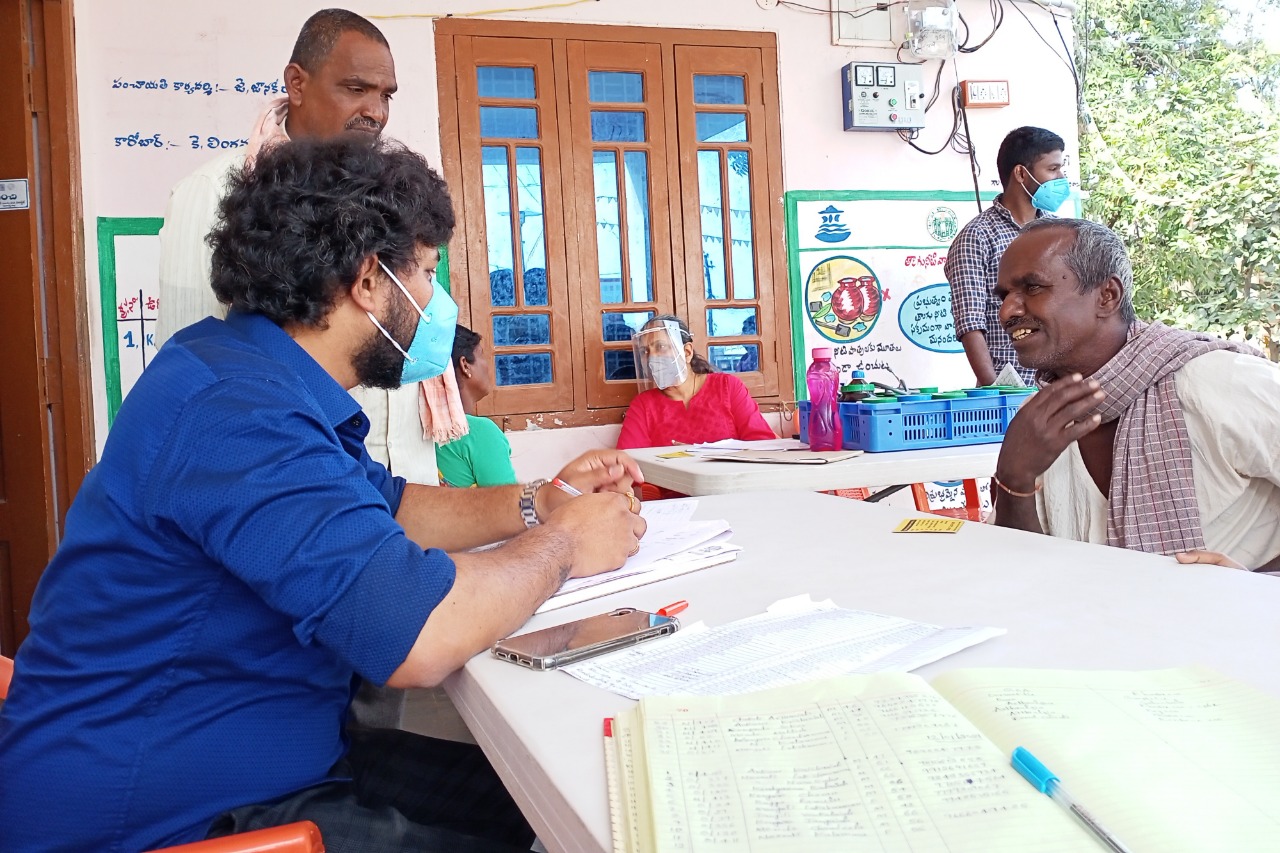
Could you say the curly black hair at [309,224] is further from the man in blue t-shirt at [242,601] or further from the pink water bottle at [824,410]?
the pink water bottle at [824,410]

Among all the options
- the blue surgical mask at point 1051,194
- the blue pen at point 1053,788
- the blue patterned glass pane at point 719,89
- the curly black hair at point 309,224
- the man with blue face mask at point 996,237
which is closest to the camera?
the blue pen at point 1053,788

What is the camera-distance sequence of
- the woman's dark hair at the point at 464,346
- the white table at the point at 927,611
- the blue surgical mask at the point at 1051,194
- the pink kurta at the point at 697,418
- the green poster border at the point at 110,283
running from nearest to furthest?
the white table at the point at 927,611
the woman's dark hair at the point at 464,346
the green poster border at the point at 110,283
the blue surgical mask at the point at 1051,194
the pink kurta at the point at 697,418

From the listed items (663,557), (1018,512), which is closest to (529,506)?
(663,557)

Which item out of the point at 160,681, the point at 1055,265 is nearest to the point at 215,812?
the point at 160,681

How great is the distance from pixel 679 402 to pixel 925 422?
5.54 feet

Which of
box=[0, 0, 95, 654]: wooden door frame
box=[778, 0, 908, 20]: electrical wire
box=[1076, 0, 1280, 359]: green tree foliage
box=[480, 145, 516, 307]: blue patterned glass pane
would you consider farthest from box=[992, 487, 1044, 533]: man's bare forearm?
box=[1076, 0, 1280, 359]: green tree foliage

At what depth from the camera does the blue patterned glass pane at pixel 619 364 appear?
15.5 feet

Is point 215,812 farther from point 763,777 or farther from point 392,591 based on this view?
point 763,777

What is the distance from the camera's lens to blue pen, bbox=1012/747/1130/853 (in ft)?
1.95

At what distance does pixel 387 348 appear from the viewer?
147cm

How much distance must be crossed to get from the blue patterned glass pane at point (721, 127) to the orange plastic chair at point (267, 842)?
4.28m

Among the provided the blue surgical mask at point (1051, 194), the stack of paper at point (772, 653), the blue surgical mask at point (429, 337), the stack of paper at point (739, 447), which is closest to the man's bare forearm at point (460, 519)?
the blue surgical mask at point (429, 337)

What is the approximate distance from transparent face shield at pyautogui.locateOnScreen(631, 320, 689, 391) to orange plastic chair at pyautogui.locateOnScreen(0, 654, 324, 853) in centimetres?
359

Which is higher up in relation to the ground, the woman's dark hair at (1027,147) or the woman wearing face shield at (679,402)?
the woman's dark hair at (1027,147)
